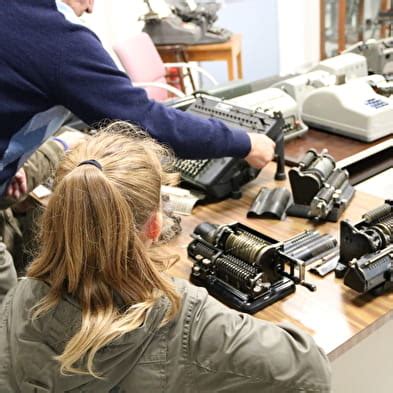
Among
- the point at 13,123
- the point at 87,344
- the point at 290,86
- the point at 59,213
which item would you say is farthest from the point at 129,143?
the point at 290,86

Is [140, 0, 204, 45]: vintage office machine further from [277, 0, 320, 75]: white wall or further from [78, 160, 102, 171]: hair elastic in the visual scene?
[78, 160, 102, 171]: hair elastic

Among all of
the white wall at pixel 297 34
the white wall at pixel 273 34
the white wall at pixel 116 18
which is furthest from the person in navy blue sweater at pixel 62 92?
the white wall at pixel 297 34

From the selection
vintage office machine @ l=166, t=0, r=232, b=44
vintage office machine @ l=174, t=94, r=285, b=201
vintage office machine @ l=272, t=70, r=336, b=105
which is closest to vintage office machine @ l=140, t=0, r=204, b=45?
vintage office machine @ l=166, t=0, r=232, b=44

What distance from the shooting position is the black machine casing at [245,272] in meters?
1.21

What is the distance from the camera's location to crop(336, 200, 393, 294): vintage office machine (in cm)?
119

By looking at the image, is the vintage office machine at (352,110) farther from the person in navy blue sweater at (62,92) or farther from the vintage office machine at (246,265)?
the vintage office machine at (246,265)

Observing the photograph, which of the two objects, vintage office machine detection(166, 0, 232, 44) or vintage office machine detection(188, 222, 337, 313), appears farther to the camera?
vintage office machine detection(166, 0, 232, 44)

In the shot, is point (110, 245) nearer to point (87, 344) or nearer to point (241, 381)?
point (87, 344)

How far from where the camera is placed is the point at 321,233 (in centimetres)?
146

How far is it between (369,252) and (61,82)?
0.80 metres

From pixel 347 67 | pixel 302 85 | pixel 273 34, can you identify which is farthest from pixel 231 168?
pixel 273 34

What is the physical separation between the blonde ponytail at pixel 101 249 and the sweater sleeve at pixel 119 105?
40cm

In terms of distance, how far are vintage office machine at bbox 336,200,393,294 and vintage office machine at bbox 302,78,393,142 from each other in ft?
2.34

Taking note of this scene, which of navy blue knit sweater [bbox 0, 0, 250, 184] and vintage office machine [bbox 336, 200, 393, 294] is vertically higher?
navy blue knit sweater [bbox 0, 0, 250, 184]
